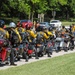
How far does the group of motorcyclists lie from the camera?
14403mm

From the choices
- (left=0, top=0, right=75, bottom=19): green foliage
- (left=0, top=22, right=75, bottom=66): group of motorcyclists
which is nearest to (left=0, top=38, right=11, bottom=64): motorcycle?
(left=0, top=22, right=75, bottom=66): group of motorcyclists

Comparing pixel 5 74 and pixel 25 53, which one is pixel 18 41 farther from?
pixel 5 74

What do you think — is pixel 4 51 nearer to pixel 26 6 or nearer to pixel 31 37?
pixel 31 37

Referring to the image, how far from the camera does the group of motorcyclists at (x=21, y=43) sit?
14.4 meters

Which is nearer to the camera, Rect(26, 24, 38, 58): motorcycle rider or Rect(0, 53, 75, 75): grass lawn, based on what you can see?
Rect(0, 53, 75, 75): grass lawn

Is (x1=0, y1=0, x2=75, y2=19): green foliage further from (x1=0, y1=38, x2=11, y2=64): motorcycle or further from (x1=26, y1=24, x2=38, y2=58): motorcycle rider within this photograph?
(x1=0, y1=38, x2=11, y2=64): motorcycle

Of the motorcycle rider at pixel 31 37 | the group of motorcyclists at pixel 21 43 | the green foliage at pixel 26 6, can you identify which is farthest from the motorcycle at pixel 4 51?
the green foliage at pixel 26 6

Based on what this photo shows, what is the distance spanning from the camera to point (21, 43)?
639 inches

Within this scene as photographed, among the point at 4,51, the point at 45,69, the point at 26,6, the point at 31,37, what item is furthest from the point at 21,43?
the point at 26,6

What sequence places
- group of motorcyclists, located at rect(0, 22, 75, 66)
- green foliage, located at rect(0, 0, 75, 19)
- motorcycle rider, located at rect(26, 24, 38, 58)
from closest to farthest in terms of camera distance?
group of motorcyclists, located at rect(0, 22, 75, 66) < motorcycle rider, located at rect(26, 24, 38, 58) < green foliage, located at rect(0, 0, 75, 19)

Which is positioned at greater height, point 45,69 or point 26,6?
point 45,69

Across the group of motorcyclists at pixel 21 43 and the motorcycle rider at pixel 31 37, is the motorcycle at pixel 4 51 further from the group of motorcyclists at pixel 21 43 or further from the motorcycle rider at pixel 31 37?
the motorcycle rider at pixel 31 37

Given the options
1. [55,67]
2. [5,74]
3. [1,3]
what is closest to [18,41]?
[55,67]

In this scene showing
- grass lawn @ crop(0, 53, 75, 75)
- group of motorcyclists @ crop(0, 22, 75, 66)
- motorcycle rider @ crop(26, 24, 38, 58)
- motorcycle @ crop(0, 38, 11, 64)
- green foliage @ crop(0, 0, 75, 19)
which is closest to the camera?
grass lawn @ crop(0, 53, 75, 75)
